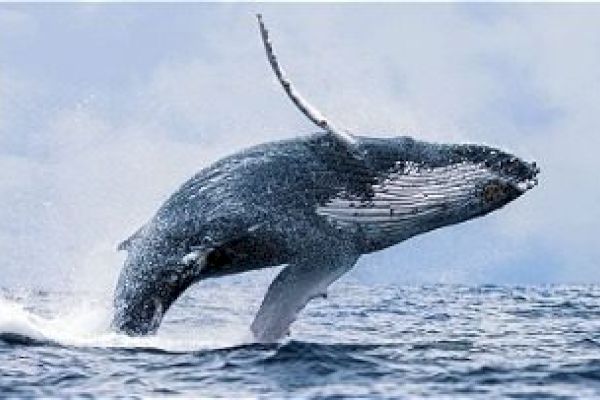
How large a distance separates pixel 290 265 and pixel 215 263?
910 mm

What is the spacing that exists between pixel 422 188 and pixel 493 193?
2.86 ft

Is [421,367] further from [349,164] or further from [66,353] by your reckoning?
[66,353]

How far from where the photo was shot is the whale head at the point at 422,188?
42.7 ft

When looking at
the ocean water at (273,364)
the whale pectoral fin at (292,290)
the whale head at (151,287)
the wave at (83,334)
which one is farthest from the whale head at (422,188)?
the wave at (83,334)

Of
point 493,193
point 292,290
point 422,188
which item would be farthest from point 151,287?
point 493,193

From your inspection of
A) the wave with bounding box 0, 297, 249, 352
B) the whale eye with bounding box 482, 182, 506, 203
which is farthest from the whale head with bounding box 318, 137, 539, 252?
the wave with bounding box 0, 297, 249, 352

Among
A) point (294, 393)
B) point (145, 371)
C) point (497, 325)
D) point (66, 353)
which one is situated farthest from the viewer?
point (497, 325)

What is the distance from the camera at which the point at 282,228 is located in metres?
12.7

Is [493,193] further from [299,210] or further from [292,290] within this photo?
[292,290]


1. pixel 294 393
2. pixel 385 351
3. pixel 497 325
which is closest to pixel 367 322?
pixel 497 325

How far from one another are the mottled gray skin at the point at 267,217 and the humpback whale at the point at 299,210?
0.01 m

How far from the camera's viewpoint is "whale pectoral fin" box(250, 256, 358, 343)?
12.9 m

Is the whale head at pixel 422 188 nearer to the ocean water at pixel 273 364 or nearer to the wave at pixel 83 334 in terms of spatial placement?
the ocean water at pixel 273 364

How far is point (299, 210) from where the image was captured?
1277 cm
